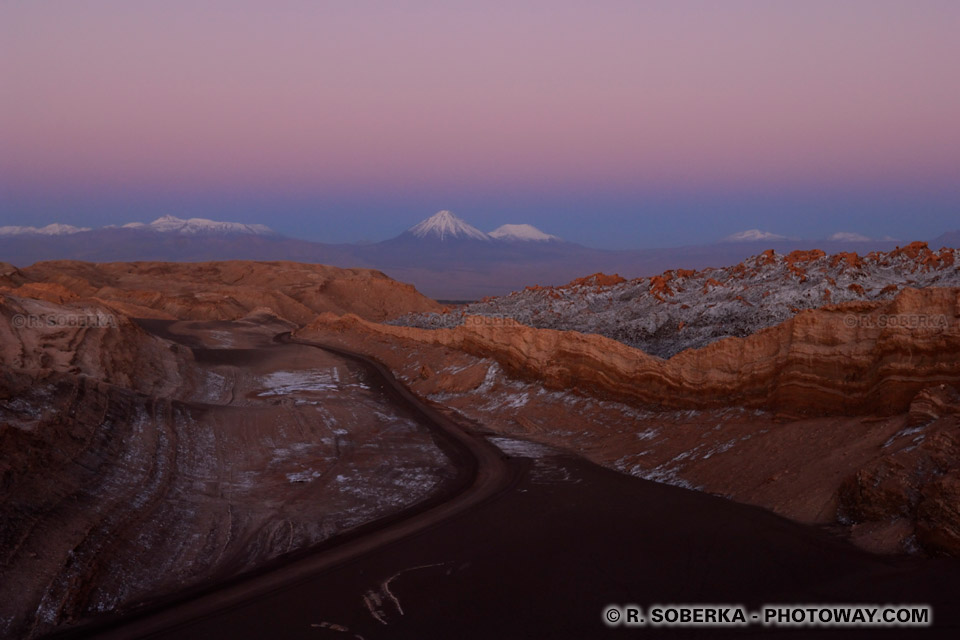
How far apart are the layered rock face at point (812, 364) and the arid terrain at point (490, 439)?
0.12 ft

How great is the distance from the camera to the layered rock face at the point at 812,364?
35.2 ft

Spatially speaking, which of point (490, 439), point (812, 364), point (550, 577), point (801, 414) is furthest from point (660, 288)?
point (550, 577)

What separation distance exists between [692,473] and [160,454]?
10.3 meters

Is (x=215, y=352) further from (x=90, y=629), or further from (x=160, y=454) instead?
(x=90, y=629)

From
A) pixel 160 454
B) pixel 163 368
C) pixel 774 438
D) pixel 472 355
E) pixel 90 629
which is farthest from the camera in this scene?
pixel 472 355

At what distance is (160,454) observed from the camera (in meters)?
13.0

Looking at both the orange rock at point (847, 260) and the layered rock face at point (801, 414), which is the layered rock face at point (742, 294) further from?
the layered rock face at point (801, 414)

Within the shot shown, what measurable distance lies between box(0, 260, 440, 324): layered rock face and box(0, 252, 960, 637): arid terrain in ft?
104

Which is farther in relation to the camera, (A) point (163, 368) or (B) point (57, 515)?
(A) point (163, 368)

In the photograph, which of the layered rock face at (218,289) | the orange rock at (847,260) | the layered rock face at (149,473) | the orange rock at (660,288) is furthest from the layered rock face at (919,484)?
the layered rock face at (218,289)

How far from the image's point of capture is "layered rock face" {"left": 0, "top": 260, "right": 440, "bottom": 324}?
5516 centimetres

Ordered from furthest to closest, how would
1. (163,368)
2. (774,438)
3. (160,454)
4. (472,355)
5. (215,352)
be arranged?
(215,352) < (472,355) < (163,368) < (160,454) < (774,438)

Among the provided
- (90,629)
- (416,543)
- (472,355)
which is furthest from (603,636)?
(472,355)

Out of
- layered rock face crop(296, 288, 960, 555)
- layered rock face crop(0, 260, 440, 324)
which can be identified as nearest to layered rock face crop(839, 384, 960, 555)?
layered rock face crop(296, 288, 960, 555)
